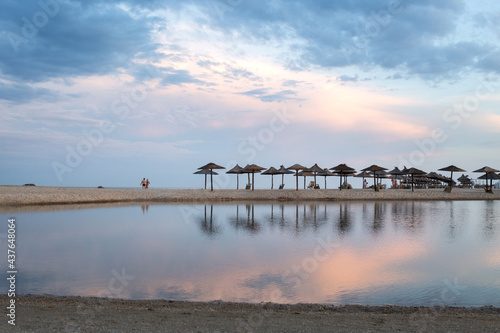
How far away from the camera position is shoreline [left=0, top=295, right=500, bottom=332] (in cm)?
485

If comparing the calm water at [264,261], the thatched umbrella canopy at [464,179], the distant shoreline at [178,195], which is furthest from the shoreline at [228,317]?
the thatched umbrella canopy at [464,179]

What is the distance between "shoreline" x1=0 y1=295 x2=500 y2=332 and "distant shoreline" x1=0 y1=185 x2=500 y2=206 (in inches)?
960

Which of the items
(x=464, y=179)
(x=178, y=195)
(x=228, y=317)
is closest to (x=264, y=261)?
(x=228, y=317)

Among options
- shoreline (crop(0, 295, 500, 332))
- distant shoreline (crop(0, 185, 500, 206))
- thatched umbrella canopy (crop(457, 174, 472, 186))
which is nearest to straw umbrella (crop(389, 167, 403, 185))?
distant shoreline (crop(0, 185, 500, 206))

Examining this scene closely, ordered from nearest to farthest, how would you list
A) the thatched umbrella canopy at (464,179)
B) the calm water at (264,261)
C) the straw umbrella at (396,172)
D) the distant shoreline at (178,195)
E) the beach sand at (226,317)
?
the beach sand at (226,317), the calm water at (264,261), the distant shoreline at (178,195), the straw umbrella at (396,172), the thatched umbrella canopy at (464,179)

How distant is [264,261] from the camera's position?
10750mm

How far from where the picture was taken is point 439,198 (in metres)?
39.6

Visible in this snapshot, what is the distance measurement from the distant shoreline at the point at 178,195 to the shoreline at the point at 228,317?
24.4m

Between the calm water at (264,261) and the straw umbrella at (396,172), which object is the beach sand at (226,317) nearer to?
the calm water at (264,261)

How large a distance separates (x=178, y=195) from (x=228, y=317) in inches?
1171

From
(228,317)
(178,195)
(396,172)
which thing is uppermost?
(396,172)

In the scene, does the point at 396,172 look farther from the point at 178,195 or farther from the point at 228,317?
the point at 228,317

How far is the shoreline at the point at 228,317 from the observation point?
485cm

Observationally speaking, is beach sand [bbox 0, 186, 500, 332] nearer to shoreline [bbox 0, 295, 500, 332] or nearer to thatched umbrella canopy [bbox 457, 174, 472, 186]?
shoreline [bbox 0, 295, 500, 332]
